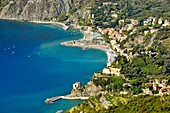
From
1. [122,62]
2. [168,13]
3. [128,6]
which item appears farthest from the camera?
[128,6]

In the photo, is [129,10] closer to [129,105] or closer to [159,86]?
[159,86]

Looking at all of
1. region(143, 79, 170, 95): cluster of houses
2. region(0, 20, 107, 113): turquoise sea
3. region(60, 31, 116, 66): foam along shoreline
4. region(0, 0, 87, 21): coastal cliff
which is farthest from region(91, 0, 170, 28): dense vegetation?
region(143, 79, 170, 95): cluster of houses

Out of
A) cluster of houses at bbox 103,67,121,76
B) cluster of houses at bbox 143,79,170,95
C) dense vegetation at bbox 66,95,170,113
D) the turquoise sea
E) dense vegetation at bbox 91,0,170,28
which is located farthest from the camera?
dense vegetation at bbox 91,0,170,28

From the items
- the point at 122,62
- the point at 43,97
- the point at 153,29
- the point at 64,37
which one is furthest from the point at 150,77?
the point at 64,37

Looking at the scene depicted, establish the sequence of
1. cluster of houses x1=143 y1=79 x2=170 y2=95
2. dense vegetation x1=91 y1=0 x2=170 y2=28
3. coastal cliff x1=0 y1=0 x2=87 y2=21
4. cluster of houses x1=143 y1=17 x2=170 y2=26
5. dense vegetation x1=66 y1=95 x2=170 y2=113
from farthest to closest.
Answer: coastal cliff x1=0 y1=0 x2=87 y2=21, dense vegetation x1=91 y1=0 x2=170 y2=28, cluster of houses x1=143 y1=17 x2=170 y2=26, cluster of houses x1=143 y1=79 x2=170 y2=95, dense vegetation x1=66 y1=95 x2=170 y2=113

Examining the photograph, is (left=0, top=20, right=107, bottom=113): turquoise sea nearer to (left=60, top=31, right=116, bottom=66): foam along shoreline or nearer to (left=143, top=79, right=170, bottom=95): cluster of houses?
(left=60, top=31, right=116, bottom=66): foam along shoreline

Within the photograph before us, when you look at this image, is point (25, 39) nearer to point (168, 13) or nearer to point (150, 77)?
point (168, 13)

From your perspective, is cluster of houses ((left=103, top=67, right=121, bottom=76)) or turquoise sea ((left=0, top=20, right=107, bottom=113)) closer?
turquoise sea ((left=0, top=20, right=107, bottom=113))
